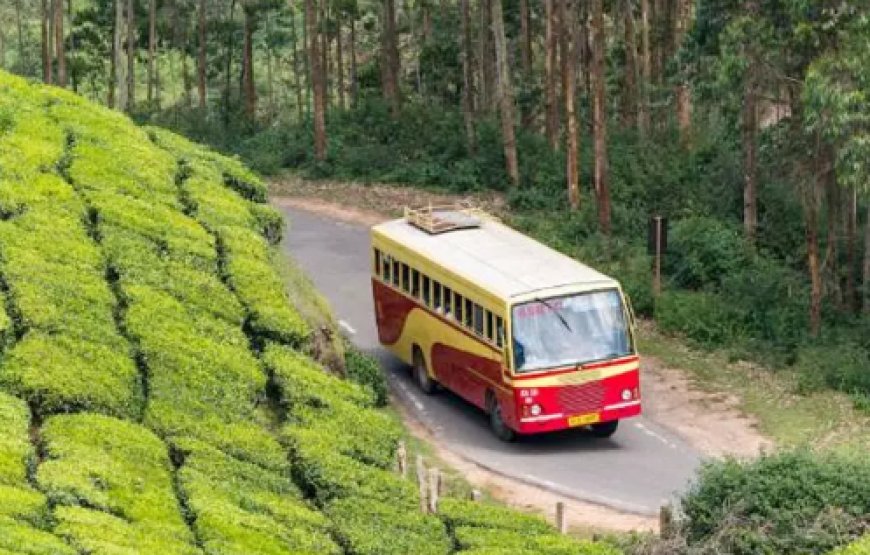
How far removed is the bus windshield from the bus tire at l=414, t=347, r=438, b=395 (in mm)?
3294

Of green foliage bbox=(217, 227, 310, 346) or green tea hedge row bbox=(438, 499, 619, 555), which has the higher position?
green foliage bbox=(217, 227, 310, 346)

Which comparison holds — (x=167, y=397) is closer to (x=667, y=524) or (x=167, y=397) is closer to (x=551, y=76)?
(x=667, y=524)

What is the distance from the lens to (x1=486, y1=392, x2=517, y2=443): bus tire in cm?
2416

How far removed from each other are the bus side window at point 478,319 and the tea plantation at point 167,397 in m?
1.70

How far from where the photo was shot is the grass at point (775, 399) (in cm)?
2491

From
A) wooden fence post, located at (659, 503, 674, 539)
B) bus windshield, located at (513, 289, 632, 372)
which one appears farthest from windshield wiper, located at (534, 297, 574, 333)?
wooden fence post, located at (659, 503, 674, 539)

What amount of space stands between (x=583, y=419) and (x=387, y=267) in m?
5.40

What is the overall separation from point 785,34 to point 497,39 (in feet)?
35.7

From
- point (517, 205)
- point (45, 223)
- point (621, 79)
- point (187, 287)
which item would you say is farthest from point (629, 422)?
point (621, 79)

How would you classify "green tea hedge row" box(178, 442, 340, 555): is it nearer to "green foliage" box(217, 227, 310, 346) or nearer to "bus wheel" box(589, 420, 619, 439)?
"green foliage" box(217, 227, 310, 346)

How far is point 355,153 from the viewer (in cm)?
4341

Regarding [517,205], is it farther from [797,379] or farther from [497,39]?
[797,379]

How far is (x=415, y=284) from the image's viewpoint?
87.2 ft

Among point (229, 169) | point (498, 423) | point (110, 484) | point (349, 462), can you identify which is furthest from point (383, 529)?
point (229, 169)
